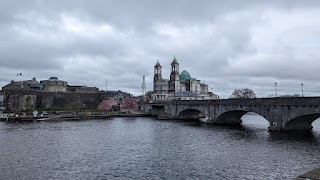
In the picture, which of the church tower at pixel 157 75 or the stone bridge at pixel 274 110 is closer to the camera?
the stone bridge at pixel 274 110

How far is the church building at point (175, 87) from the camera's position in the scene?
523ft

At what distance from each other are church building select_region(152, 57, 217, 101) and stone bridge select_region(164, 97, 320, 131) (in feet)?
229

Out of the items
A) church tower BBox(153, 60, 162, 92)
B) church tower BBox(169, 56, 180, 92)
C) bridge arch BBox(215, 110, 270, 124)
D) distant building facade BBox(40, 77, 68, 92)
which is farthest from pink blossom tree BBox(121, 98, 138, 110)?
bridge arch BBox(215, 110, 270, 124)

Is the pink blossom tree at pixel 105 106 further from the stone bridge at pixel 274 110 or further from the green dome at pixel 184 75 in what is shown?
the stone bridge at pixel 274 110

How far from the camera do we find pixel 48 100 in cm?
13112

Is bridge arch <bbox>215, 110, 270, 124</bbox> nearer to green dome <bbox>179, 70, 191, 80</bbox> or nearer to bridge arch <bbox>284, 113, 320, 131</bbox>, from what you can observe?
bridge arch <bbox>284, 113, 320, 131</bbox>

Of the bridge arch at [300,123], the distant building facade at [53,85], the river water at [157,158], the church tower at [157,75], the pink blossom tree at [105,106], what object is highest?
the church tower at [157,75]

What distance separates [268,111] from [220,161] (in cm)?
3207

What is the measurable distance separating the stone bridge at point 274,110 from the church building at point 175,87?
6976 centimetres

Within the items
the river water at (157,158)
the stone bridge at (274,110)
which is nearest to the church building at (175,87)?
the stone bridge at (274,110)

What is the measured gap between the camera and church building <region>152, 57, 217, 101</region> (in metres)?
159

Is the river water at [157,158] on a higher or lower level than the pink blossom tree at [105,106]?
lower

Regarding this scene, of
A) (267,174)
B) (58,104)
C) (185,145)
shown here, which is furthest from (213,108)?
(58,104)

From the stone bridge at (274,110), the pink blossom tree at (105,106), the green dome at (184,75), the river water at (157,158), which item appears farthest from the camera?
the green dome at (184,75)
